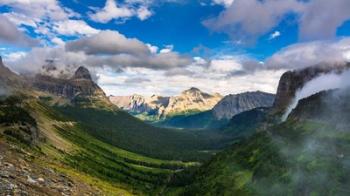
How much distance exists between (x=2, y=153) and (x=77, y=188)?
21.1 meters

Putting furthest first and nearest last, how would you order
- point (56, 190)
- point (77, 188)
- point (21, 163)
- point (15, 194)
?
point (77, 188)
point (21, 163)
point (56, 190)
point (15, 194)

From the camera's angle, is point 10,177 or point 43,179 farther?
point 43,179

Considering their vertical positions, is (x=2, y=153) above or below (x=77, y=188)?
above

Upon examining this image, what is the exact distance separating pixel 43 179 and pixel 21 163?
8.96m

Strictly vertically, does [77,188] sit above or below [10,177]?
below

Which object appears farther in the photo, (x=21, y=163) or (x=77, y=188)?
(x=77, y=188)

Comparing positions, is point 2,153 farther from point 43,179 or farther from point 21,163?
point 43,179

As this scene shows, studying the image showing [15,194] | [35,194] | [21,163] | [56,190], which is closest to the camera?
[15,194]

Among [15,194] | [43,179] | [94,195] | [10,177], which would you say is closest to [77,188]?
[94,195]

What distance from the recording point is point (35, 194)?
251 ft

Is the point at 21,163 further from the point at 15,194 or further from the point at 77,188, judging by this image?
the point at 15,194

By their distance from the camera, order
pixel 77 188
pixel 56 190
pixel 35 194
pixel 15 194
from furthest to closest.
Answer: pixel 77 188 → pixel 56 190 → pixel 35 194 → pixel 15 194

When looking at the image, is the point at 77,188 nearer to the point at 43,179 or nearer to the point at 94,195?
the point at 94,195

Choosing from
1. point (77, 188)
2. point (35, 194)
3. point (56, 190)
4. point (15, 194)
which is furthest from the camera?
point (77, 188)
